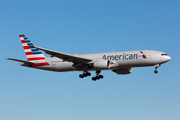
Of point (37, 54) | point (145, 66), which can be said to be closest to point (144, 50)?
point (145, 66)

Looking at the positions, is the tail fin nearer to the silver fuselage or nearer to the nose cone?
the silver fuselage

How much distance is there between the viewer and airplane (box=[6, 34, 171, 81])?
42.7m

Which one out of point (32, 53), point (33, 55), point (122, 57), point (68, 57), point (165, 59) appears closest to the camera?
point (165, 59)

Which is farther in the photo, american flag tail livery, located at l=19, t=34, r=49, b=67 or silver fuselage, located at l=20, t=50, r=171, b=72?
american flag tail livery, located at l=19, t=34, r=49, b=67

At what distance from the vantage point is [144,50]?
43.7 meters

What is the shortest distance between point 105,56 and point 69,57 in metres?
5.86

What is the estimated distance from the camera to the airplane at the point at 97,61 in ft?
140

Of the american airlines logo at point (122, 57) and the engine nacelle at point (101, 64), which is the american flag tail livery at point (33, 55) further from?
the american airlines logo at point (122, 57)

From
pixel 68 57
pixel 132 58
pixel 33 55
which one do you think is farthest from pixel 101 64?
pixel 33 55

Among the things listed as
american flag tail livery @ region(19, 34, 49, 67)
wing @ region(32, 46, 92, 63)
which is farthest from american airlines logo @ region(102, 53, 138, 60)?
american flag tail livery @ region(19, 34, 49, 67)

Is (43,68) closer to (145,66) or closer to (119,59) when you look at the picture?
(119,59)

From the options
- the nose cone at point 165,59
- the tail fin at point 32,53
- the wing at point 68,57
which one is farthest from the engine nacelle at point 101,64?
the tail fin at point 32,53

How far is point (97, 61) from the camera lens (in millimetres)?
44281

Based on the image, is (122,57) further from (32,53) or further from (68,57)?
(32,53)
